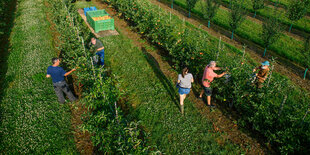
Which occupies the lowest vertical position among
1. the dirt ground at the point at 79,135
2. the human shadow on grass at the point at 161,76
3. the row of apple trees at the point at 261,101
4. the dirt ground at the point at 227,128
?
the dirt ground at the point at 79,135

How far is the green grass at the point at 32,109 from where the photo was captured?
5.76 meters

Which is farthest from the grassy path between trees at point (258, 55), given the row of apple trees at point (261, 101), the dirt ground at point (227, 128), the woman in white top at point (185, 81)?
the dirt ground at point (227, 128)

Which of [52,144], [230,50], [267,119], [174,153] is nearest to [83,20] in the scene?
[230,50]

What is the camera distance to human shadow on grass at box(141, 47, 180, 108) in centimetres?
781

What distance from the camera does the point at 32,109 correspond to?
22.7ft

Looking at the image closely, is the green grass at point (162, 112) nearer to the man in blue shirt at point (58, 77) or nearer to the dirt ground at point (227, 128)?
the dirt ground at point (227, 128)

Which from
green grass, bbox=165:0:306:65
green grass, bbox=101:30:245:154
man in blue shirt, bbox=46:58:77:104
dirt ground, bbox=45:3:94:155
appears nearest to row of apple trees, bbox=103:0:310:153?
green grass, bbox=101:30:245:154

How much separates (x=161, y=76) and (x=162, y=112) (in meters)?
2.36

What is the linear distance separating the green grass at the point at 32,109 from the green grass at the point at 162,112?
2382 millimetres

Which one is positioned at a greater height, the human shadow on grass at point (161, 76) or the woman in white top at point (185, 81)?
the woman in white top at point (185, 81)

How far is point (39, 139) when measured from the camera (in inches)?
231

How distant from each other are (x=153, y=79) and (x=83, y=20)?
9.87m

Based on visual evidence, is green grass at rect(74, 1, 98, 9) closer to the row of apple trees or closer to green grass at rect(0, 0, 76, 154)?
green grass at rect(0, 0, 76, 154)

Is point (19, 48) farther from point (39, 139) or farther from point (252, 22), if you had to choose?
point (252, 22)
